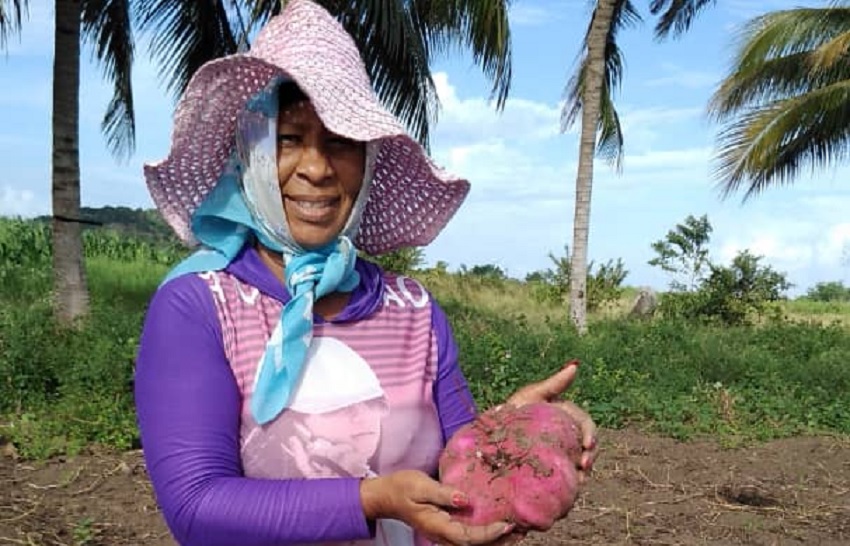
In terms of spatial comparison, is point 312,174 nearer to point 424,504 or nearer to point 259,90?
point 259,90

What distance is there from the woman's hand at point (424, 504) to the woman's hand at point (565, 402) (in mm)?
276

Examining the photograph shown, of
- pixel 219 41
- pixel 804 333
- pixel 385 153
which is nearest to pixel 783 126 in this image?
pixel 804 333

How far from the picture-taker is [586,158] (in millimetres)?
9500

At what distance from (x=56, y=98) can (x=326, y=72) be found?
20.1 ft

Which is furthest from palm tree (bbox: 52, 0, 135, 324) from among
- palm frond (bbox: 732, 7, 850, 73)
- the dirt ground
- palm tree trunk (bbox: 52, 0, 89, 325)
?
palm frond (bbox: 732, 7, 850, 73)

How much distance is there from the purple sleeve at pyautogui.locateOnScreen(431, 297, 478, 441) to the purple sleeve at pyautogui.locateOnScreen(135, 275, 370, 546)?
328 mm

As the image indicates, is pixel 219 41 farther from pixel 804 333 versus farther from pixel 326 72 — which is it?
pixel 326 72

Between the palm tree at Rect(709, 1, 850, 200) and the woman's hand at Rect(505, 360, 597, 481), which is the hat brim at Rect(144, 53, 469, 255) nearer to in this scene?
the woman's hand at Rect(505, 360, 597, 481)

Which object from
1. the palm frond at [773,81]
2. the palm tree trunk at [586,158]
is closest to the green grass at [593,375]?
the palm tree trunk at [586,158]

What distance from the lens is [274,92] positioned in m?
1.40

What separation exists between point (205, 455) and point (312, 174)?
0.42m

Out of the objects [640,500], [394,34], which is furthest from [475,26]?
[640,500]

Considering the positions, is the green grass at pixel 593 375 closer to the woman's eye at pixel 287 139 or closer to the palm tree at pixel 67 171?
the palm tree at pixel 67 171

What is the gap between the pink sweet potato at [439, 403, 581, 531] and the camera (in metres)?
1.26
